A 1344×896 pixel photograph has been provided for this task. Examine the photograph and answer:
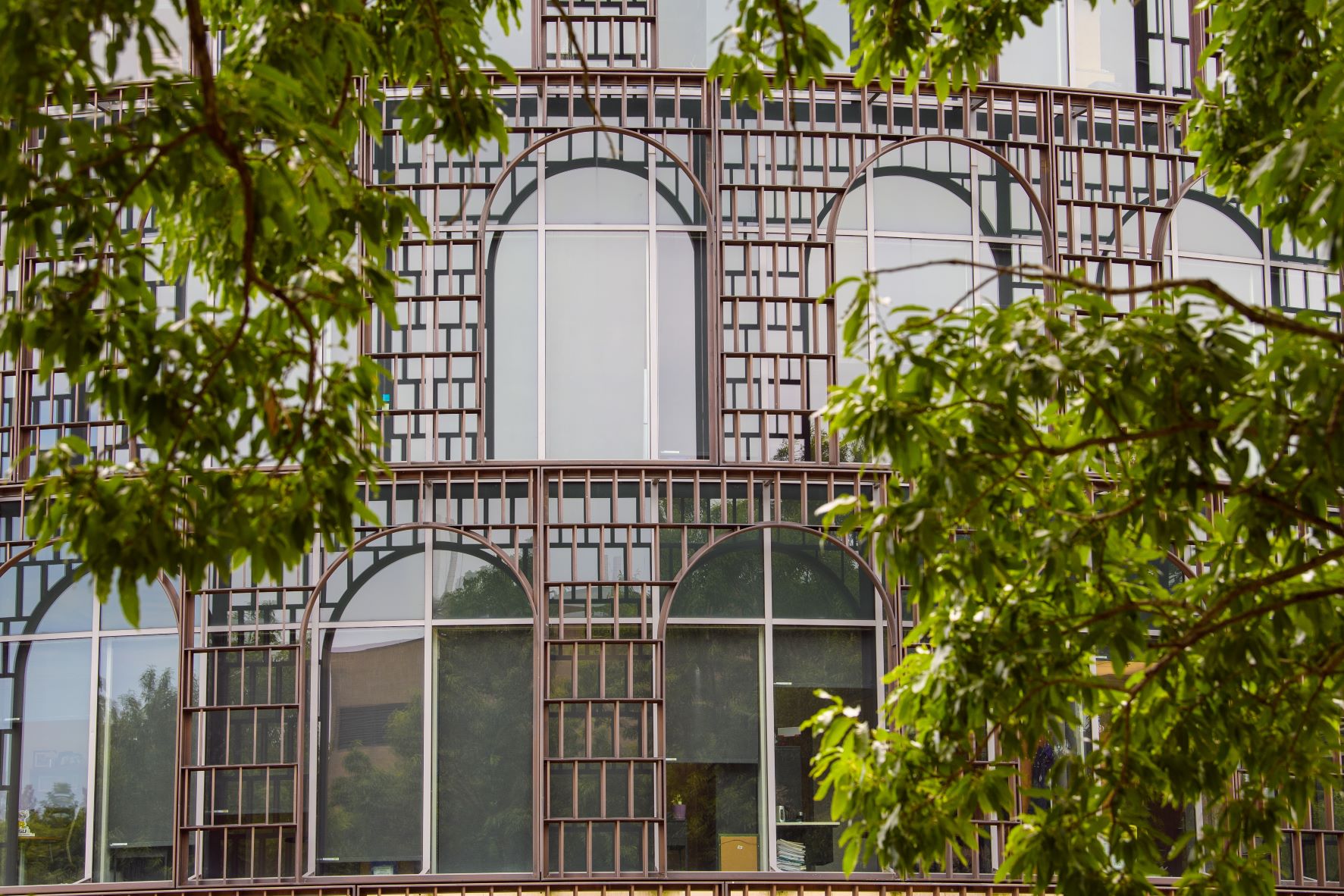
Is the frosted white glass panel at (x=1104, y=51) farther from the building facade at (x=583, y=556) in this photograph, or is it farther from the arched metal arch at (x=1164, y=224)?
the arched metal arch at (x=1164, y=224)

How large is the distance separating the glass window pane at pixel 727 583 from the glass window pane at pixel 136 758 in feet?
13.0

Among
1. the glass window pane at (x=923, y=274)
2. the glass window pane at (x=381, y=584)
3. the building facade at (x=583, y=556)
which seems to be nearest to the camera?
the building facade at (x=583, y=556)

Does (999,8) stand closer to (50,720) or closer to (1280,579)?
(1280,579)

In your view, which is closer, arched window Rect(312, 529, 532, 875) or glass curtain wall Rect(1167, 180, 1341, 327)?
arched window Rect(312, 529, 532, 875)

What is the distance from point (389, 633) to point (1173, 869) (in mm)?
6443

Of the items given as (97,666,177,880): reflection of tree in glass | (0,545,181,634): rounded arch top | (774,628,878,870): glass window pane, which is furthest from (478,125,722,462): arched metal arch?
(97,666,177,880): reflection of tree in glass

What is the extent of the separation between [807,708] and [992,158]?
4573mm

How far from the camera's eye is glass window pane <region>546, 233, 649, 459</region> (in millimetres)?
11688

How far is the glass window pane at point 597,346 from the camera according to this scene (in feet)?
38.3

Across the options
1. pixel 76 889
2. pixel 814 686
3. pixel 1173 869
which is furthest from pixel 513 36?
pixel 1173 869

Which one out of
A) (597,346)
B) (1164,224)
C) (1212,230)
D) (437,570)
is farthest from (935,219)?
(437,570)

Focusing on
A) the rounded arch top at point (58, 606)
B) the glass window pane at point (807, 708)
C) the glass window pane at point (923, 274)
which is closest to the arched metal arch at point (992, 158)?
the glass window pane at point (923, 274)

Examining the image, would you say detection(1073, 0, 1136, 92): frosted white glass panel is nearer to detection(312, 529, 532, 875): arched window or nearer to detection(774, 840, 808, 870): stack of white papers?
detection(312, 529, 532, 875): arched window

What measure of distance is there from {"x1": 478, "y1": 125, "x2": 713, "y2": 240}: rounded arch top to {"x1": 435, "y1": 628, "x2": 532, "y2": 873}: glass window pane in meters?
3.13
